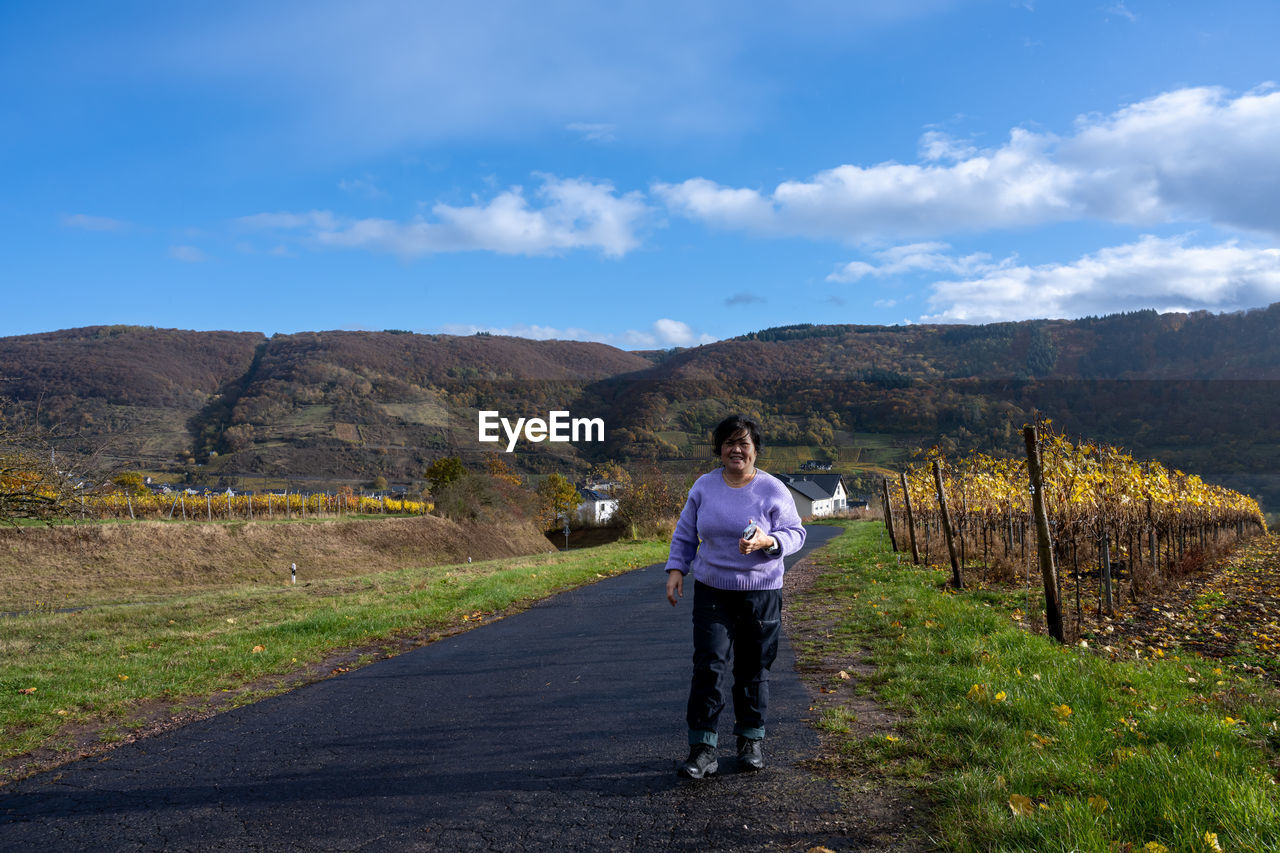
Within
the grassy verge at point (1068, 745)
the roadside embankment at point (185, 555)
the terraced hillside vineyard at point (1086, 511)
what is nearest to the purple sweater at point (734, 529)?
the grassy verge at point (1068, 745)

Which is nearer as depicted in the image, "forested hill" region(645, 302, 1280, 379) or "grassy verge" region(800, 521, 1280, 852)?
"grassy verge" region(800, 521, 1280, 852)

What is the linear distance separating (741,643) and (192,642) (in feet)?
27.5

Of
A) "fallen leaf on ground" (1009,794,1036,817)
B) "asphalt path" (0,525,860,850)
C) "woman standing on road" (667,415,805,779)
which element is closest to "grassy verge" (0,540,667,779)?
"asphalt path" (0,525,860,850)

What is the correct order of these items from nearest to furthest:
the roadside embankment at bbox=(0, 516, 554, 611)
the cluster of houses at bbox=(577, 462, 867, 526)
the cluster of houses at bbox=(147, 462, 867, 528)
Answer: the roadside embankment at bbox=(0, 516, 554, 611)
the cluster of houses at bbox=(147, 462, 867, 528)
the cluster of houses at bbox=(577, 462, 867, 526)

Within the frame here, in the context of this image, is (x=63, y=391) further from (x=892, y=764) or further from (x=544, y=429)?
(x=892, y=764)

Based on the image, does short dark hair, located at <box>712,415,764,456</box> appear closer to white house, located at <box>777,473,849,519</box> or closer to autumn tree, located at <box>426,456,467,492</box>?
autumn tree, located at <box>426,456,467,492</box>

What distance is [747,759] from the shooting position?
4.12 meters

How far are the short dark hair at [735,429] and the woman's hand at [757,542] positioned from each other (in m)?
0.55

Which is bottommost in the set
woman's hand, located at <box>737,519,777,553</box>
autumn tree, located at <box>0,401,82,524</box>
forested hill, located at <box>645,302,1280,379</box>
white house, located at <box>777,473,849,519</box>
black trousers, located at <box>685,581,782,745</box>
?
white house, located at <box>777,473,849,519</box>

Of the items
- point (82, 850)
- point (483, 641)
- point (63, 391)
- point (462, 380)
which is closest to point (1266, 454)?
point (483, 641)

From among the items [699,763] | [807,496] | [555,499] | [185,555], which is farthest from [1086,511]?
[807,496]

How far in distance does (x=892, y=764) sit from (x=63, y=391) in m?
103

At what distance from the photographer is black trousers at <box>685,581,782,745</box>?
4.21 meters

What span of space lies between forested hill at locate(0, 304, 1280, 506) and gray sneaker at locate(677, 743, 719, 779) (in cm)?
3535
